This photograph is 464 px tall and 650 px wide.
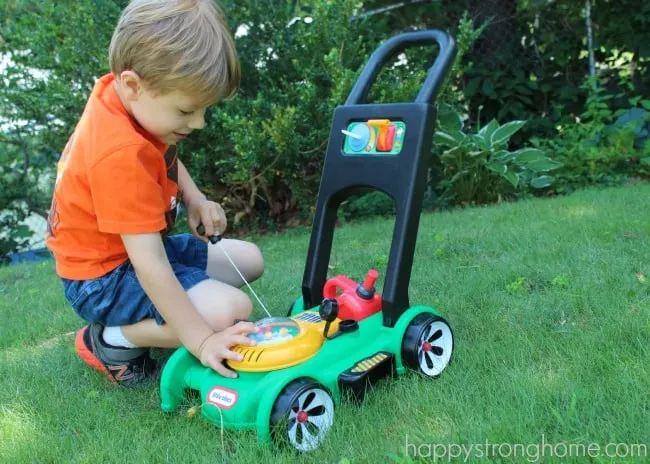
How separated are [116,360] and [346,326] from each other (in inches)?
28.9

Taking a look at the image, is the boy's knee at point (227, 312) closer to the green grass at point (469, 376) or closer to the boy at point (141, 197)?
the boy at point (141, 197)

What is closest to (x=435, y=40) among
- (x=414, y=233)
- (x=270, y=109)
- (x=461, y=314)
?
(x=414, y=233)

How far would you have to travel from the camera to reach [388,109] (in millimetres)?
1826

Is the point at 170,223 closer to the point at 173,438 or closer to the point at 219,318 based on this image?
the point at 219,318

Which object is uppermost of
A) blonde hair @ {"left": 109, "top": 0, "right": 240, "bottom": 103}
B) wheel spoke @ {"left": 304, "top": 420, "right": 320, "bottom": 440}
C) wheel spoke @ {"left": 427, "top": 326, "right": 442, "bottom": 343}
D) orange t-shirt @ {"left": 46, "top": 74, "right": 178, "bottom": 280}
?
blonde hair @ {"left": 109, "top": 0, "right": 240, "bottom": 103}

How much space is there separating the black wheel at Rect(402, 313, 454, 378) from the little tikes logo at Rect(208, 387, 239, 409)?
47 centimetres

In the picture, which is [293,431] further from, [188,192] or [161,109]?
[188,192]

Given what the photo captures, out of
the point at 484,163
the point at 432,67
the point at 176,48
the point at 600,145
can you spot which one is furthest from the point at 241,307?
the point at 600,145

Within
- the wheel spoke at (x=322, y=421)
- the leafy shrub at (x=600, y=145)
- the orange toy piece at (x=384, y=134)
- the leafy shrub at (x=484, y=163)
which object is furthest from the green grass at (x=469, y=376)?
the leafy shrub at (x=600, y=145)

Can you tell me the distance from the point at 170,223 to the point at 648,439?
1.40 m

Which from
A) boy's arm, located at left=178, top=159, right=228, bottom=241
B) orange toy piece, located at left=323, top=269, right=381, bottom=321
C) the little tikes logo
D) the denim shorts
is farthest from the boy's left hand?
the little tikes logo

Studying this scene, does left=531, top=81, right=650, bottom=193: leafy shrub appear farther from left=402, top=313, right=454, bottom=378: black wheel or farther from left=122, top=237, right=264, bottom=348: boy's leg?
left=122, top=237, right=264, bottom=348: boy's leg

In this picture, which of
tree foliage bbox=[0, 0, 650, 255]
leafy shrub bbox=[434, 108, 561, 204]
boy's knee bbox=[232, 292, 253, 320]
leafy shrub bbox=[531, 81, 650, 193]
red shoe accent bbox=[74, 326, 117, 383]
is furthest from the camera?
leafy shrub bbox=[531, 81, 650, 193]

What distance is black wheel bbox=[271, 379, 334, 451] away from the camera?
4.75 feet
